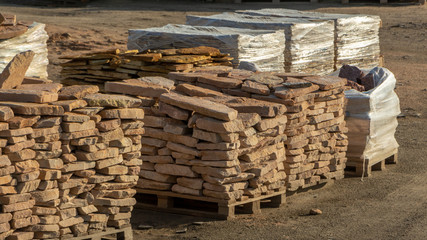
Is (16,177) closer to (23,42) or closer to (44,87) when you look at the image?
(44,87)

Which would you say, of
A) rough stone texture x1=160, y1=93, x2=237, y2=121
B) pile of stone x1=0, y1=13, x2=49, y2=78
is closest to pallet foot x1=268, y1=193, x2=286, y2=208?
rough stone texture x1=160, y1=93, x2=237, y2=121

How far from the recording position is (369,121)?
959cm

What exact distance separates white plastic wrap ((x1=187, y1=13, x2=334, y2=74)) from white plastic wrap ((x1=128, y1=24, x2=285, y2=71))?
0.54m

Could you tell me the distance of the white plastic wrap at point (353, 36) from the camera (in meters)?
13.7

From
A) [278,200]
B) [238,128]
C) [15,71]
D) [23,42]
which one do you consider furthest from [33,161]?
[23,42]

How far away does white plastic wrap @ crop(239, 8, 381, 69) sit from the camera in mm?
13711

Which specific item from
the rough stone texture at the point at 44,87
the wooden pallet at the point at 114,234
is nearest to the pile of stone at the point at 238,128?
the wooden pallet at the point at 114,234

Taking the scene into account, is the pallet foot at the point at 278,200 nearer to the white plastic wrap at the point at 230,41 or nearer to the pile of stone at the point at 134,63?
the pile of stone at the point at 134,63

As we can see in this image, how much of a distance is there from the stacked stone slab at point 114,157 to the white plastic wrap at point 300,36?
5.96 metres

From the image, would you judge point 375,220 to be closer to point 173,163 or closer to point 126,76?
point 173,163

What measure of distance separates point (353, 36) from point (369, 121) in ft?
15.7

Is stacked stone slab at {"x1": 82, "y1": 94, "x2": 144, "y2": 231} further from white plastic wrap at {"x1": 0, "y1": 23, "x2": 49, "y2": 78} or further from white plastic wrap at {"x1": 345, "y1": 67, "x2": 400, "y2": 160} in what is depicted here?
white plastic wrap at {"x1": 0, "y1": 23, "x2": 49, "y2": 78}

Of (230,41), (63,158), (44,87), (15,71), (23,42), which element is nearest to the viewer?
(63,158)

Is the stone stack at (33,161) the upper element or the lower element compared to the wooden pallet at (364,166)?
upper
